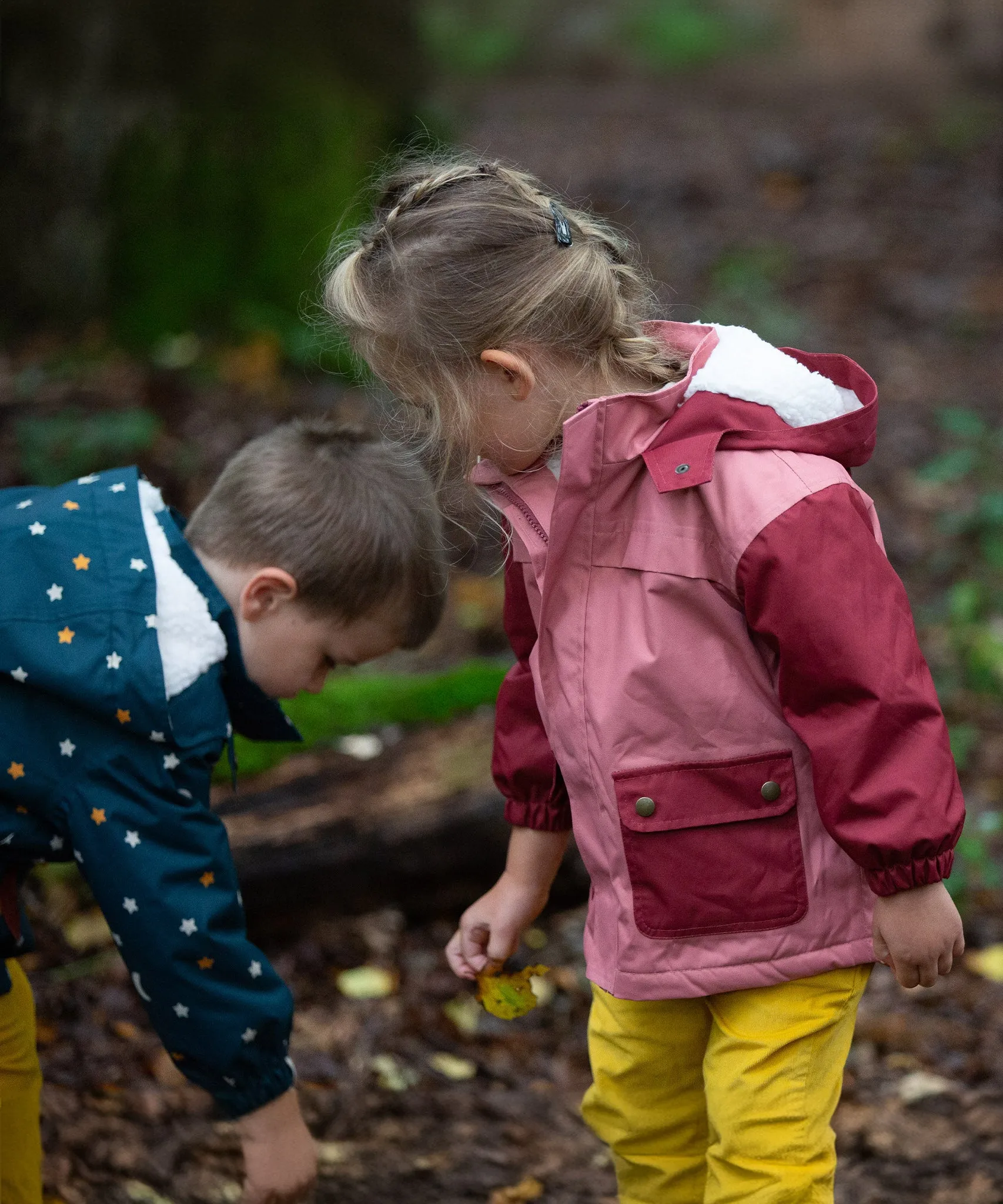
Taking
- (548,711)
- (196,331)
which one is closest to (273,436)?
(548,711)

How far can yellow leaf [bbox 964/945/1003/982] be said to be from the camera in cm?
344

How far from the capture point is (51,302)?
19.9 feet

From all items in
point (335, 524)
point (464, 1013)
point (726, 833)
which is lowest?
point (464, 1013)

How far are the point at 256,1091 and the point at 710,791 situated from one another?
0.94 metres

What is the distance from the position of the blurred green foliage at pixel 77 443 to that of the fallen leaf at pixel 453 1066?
106 inches

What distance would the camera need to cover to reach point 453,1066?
3238 mm

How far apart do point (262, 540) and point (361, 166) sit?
4929mm

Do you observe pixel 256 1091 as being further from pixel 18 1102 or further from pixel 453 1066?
pixel 453 1066

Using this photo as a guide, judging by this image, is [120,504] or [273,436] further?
[273,436]

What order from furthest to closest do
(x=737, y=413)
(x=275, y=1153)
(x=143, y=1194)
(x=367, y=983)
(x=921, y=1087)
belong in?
(x=367, y=983), (x=921, y=1087), (x=143, y=1194), (x=275, y=1153), (x=737, y=413)

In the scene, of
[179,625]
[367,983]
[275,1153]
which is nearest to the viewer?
[179,625]

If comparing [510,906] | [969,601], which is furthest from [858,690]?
[969,601]

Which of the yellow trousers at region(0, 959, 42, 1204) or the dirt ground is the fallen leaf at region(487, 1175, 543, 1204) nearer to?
the dirt ground

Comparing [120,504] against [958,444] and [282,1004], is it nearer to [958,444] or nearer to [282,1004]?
[282,1004]
